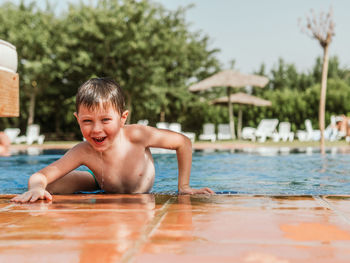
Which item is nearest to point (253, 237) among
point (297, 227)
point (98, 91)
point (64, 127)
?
point (297, 227)

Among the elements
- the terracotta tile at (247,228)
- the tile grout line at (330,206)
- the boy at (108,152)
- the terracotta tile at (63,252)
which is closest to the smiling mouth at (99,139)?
the boy at (108,152)

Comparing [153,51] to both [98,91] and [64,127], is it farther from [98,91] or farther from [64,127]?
[98,91]

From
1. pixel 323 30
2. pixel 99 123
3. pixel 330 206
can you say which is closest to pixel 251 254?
pixel 330 206

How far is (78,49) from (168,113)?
23.3 feet

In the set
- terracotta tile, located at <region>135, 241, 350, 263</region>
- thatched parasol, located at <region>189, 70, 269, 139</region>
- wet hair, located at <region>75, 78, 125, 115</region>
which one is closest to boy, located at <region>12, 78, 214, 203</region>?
wet hair, located at <region>75, 78, 125, 115</region>

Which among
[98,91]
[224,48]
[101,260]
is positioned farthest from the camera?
[224,48]

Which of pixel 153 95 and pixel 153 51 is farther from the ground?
pixel 153 51

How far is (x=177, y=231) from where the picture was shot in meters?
1.36

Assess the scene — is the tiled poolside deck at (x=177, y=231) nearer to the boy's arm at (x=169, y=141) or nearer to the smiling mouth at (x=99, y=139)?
the smiling mouth at (x=99, y=139)

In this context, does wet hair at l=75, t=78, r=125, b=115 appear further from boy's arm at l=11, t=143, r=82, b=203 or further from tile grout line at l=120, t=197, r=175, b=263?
tile grout line at l=120, t=197, r=175, b=263

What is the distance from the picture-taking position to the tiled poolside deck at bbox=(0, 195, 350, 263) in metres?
1.08

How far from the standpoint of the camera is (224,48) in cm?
2948

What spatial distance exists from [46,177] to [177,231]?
4.79 ft

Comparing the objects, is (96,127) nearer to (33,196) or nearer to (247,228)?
(33,196)
